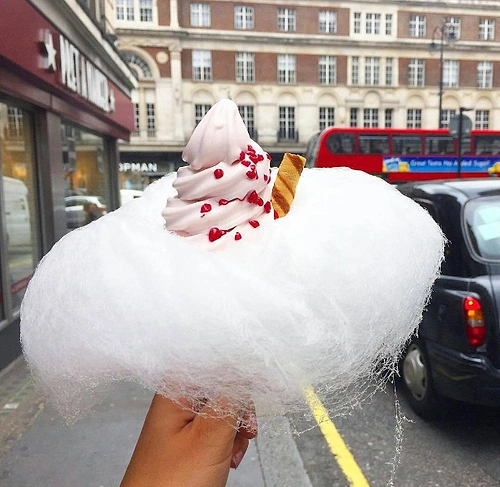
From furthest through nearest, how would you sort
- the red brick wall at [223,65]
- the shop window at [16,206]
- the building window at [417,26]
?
the building window at [417,26] < the red brick wall at [223,65] < the shop window at [16,206]

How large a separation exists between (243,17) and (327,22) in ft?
22.3

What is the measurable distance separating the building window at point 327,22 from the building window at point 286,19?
2.29 m

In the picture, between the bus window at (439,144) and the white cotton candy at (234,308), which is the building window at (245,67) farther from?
the white cotton candy at (234,308)

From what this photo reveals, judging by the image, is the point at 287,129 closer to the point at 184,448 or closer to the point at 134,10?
the point at 134,10

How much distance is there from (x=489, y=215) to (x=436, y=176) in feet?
64.4

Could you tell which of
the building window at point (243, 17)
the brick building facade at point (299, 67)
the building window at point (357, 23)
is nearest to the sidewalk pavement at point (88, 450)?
the brick building facade at point (299, 67)

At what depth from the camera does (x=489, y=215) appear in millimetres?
3545

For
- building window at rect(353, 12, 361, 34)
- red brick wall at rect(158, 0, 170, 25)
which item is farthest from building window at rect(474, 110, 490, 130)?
red brick wall at rect(158, 0, 170, 25)

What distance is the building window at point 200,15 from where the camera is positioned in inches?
1438

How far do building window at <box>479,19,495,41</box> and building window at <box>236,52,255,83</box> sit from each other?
1946cm

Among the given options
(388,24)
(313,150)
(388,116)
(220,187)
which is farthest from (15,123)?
(388,24)

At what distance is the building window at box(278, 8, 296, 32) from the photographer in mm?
37328

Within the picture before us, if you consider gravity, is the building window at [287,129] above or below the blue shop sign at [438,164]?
above

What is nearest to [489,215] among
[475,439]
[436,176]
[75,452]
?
[475,439]
